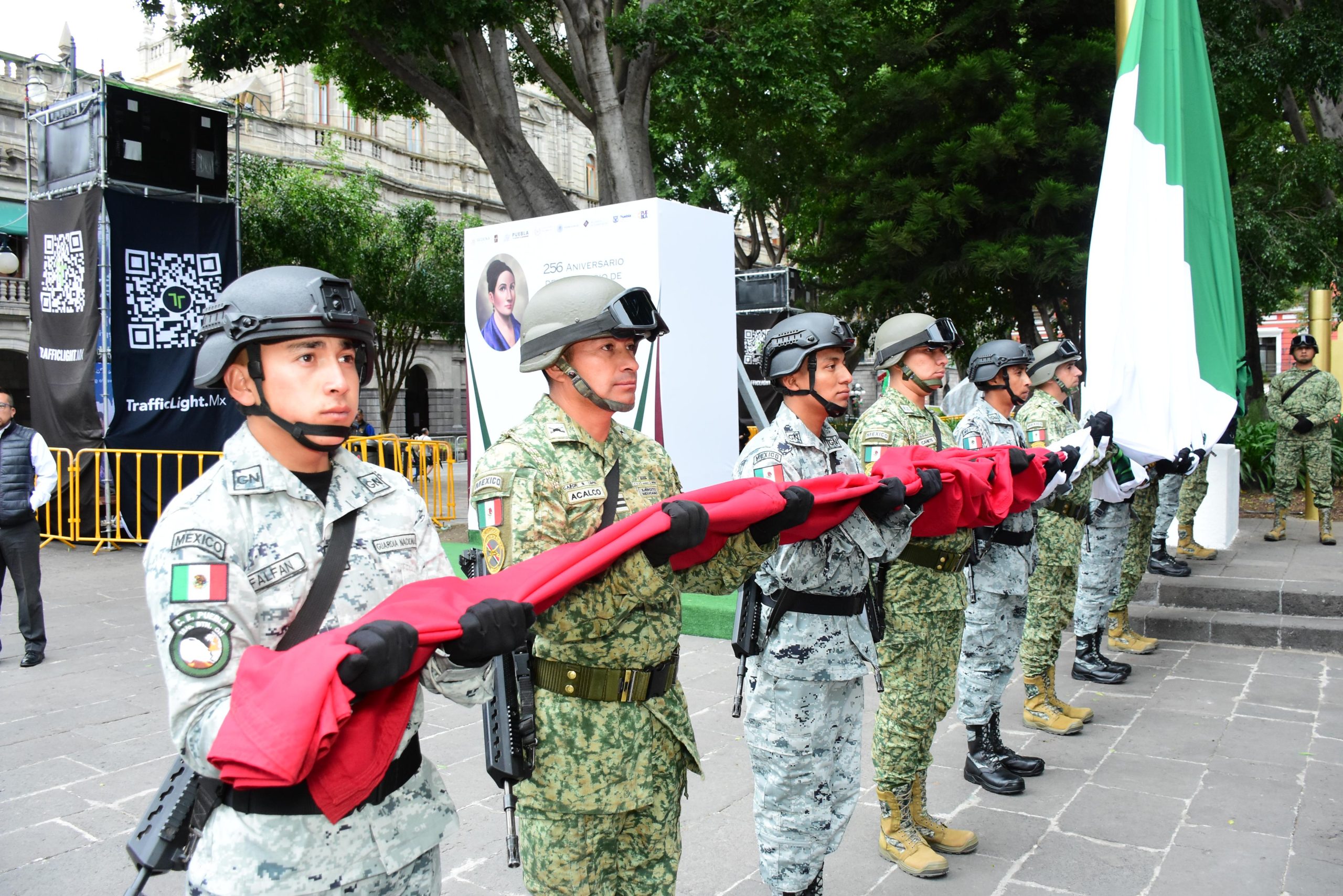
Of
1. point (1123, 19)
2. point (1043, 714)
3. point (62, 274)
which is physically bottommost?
point (1043, 714)

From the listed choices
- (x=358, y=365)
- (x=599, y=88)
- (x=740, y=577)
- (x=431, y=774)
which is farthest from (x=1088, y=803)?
(x=599, y=88)

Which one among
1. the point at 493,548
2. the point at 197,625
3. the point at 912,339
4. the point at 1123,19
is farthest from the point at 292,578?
the point at 1123,19

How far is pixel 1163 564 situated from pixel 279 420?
904cm

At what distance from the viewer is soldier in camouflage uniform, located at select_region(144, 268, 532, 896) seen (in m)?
1.75

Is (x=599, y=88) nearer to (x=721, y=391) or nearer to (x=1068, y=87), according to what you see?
(x=721, y=391)

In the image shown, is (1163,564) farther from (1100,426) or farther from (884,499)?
(884,499)


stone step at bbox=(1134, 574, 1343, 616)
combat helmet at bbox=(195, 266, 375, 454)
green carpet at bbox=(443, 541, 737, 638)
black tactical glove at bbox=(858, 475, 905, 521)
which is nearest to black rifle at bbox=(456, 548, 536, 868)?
combat helmet at bbox=(195, 266, 375, 454)

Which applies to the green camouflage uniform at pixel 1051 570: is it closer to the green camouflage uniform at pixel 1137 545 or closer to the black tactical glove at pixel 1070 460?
the black tactical glove at pixel 1070 460

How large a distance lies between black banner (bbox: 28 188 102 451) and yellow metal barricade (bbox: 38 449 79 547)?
225 mm

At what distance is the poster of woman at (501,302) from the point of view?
8.98 m

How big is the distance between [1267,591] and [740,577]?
23.1ft

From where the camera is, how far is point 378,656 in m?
1.64

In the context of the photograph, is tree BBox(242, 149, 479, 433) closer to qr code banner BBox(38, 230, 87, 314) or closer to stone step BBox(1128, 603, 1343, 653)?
qr code banner BBox(38, 230, 87, 314)

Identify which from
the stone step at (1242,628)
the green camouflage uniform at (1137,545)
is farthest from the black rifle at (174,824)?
the stone step at (1242,628)
